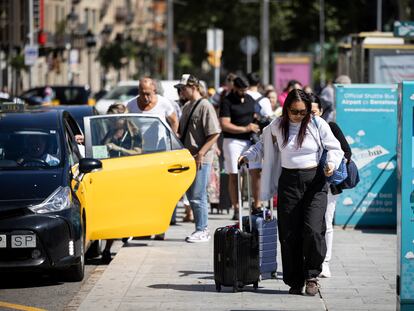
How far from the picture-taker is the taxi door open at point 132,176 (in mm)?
11664

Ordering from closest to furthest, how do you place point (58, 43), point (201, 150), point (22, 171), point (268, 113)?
point (22, 171) → point (201, 150) → point (268, 113) → point (58, 43)

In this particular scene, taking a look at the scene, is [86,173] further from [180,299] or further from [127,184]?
[180,299]

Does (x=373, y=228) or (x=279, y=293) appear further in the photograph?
(x=373, y=228)

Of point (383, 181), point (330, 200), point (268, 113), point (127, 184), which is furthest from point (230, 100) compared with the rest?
point (330, 200)

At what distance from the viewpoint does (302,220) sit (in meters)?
9.72

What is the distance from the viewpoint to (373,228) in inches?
593

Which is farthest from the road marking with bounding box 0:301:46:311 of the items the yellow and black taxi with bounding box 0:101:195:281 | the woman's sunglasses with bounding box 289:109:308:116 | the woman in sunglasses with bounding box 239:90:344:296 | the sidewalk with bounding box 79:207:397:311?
the woman's sunglasses with bounding box 289:109:308:116

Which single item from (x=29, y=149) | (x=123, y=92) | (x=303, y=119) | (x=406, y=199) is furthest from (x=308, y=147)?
(x=123, y=92)

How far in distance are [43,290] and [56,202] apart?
76 centimetres

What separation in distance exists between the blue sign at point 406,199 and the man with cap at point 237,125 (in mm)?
7313

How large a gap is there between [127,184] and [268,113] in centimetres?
487

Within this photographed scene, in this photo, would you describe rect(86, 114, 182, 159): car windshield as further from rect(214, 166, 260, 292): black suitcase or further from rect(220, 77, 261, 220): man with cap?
rect(220, 77, 261, 220): man with cap

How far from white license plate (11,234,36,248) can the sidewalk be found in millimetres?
646

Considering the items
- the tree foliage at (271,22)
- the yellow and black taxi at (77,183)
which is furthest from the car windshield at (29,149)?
the tree foliage at (271,22)
